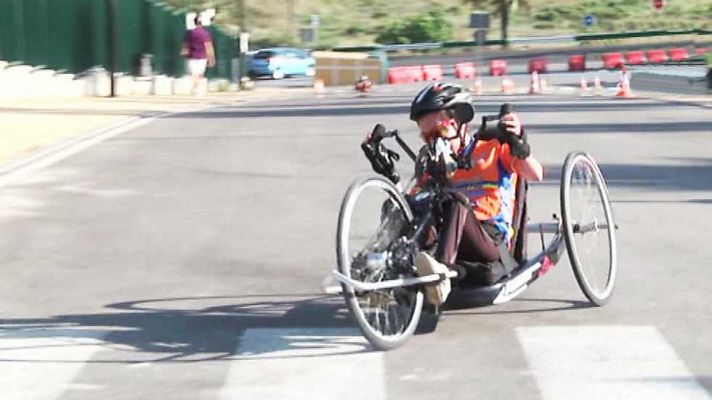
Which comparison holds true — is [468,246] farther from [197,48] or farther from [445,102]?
[197,48]

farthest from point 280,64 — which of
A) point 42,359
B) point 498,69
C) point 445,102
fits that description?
point 42,359

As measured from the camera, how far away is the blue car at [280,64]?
6053cm

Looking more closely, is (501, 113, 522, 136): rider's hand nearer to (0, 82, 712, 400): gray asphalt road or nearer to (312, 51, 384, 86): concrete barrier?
(0, 82, 712, 400): gray asphalt road

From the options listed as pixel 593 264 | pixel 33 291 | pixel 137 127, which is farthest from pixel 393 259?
pixel 137 127

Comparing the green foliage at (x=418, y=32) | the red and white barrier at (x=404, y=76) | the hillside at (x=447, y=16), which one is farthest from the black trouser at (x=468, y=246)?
the hillside at (x=447, y=16)

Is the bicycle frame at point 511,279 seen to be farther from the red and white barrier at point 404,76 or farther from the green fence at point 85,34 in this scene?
the red and white barrier at point 404,76

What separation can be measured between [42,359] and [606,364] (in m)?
2.56

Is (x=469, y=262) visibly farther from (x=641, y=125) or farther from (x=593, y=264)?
(x=641, y=125)

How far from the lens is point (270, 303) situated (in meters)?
8.91

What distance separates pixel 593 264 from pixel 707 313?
707 mm

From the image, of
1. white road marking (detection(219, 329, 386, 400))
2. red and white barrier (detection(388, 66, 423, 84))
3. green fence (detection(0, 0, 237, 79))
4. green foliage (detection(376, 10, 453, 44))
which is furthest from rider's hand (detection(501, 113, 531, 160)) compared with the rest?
green foliage (detection(376, 10, 453, 44))

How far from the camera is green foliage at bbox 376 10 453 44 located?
3565 inches

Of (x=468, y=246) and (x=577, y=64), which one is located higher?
(x=468, y=246)

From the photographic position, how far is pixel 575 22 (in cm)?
10494
